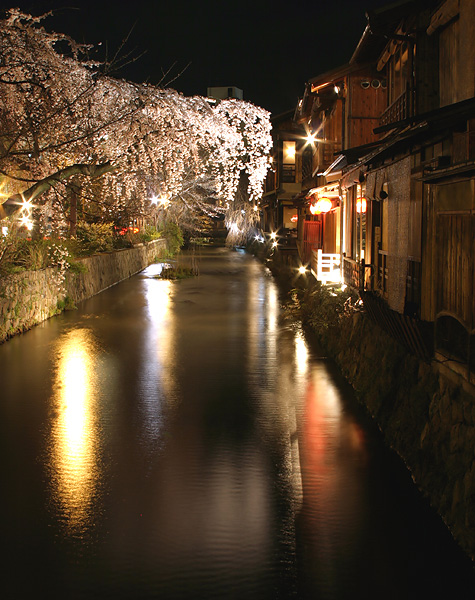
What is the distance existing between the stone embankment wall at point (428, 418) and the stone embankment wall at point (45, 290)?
8293 millimetres

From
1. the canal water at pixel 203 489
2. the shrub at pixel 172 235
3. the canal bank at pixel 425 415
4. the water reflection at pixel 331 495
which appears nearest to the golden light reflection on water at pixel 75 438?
the canal water at pixel 203 489

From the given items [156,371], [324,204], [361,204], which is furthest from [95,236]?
[156,371]

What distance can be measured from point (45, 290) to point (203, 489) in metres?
12.0

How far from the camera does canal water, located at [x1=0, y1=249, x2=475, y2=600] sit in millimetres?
4719

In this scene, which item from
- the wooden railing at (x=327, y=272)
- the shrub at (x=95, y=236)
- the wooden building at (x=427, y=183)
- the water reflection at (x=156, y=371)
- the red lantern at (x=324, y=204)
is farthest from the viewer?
the shrub at (x=95, y=236)

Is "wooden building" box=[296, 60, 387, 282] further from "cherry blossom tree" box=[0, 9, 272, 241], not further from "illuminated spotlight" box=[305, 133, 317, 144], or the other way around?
"cherry blossom tree" box=[0, 9, 272, 241]

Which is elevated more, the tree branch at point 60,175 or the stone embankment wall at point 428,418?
the tree branch at point 60,175

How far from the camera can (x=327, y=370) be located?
11.5m

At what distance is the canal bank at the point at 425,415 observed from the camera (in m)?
5.22

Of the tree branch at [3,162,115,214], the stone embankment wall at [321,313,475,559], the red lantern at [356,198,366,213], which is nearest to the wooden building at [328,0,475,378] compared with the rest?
the stone embankment wall at [321,313,475,559]

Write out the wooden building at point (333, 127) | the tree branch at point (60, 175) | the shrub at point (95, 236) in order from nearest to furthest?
the tree branch at point (60, 175) < the wooden building at point (333, 127) < the shrub at point (95, 236)

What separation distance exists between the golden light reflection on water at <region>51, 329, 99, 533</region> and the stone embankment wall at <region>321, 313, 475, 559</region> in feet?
10.7

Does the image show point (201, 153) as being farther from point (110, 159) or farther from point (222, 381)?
point (222, 381)

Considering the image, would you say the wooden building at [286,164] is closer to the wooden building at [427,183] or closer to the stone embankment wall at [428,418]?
the wooden building at [427,183]
